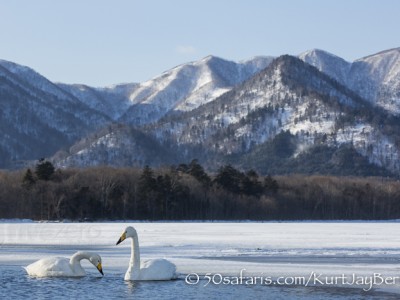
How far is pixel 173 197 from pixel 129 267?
Result: 339 ft

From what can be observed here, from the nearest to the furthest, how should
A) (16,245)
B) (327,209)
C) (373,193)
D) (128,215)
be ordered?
(16,245) → (128,215) → (327,209) → (373,193)

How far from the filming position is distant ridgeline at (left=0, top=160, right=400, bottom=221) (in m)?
123

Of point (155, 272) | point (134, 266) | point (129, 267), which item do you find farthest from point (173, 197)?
point (134, 266)

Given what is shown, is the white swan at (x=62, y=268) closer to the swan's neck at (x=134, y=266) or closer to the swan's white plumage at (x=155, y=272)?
the swan's neck at (x=134, y=266)

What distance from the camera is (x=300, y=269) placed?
3356 cm

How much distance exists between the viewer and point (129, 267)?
3030 cm

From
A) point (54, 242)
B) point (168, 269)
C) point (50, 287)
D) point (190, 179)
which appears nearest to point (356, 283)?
point (168, 269)

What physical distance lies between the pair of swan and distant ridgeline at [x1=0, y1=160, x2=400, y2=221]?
8647 centimetres

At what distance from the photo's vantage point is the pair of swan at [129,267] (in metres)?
30.0

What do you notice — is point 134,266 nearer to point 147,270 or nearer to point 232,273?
point 147,270

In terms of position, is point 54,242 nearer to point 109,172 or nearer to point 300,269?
point 300,269

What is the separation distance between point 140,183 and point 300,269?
100 m

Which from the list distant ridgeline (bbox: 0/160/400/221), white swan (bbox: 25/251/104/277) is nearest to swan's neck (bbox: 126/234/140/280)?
white swan (bbox: 25/251/104/277)

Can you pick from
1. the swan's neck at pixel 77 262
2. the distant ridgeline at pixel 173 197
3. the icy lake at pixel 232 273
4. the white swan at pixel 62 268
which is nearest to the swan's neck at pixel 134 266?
the icy lake at pixel 232 273
